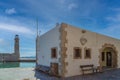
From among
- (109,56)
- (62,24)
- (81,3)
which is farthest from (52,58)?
(109,56)

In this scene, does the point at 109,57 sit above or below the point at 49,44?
below

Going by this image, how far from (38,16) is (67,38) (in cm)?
655

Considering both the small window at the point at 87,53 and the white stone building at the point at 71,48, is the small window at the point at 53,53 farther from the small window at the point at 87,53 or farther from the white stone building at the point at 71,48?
the small window at the point at 87,53

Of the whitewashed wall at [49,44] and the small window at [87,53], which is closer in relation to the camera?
the whitewashed wall at [49,44]

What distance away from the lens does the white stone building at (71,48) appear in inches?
501

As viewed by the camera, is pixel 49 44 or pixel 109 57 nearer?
pixel 49 44

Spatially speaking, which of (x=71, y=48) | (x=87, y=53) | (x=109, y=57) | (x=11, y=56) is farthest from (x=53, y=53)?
(x=11, y=56)

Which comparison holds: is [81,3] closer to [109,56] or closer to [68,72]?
[68,72]

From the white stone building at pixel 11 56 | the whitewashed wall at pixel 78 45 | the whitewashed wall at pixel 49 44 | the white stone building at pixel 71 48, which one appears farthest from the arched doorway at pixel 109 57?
the white stone building at pixel 11 56

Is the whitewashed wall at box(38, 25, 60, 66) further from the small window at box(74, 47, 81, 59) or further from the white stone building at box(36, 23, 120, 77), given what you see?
the small window at box(74, 47, 81, 59)

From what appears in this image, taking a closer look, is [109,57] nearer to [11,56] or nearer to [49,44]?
[49,44]

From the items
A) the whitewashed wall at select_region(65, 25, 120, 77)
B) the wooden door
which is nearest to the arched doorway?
the whitewashed wall at select_region(65, 25, 120, 77)

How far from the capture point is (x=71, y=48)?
43.2 ft

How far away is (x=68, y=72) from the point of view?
12.7 m
